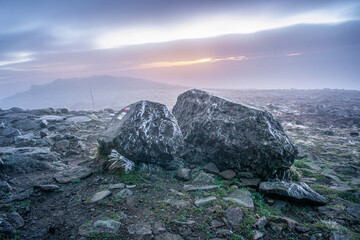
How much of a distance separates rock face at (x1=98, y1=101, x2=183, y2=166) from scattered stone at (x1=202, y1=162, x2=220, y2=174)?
114 cm

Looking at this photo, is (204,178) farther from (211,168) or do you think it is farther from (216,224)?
(216,224)

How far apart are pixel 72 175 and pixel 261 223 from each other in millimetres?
5824

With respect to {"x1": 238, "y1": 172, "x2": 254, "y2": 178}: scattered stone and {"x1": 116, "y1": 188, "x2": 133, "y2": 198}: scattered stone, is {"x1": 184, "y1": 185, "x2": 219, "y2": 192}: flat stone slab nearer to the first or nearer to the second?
{"x1": 238, "y1": 172, "x2": 254, "y2": 178}: scattered stone

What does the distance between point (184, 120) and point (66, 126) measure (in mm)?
9513

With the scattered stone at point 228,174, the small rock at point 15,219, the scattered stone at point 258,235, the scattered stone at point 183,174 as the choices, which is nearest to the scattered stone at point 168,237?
the scattered stone at point 258,235

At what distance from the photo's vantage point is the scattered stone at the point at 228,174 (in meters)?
6.60

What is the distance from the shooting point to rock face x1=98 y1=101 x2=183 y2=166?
6738mm

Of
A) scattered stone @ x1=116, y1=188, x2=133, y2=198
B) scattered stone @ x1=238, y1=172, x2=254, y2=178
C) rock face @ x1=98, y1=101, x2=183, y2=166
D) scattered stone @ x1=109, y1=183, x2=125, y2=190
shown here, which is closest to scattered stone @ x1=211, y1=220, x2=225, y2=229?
scattered stone @ x1=116, y1=188, x2=133, y2=198

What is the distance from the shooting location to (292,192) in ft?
18.7

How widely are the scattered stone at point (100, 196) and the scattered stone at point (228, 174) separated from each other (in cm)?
365

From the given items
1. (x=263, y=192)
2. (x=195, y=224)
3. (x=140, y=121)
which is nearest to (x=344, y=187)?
(x=263, y=192)

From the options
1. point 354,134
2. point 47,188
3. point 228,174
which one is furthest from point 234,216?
point 354,134

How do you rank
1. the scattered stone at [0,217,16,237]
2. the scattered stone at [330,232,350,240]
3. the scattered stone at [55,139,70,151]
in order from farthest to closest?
1. the scattered stone at [55,139,70,151]
2. the scattered stone at [330,232,350,240]
3. the scattered stone at [0,217,16,237]

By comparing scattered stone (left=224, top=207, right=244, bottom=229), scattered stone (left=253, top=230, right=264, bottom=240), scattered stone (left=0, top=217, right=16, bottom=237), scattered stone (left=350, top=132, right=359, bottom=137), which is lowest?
scattered stone (left=350, top=132, right=359, bottom=137)
